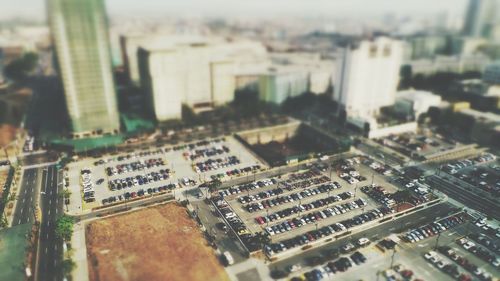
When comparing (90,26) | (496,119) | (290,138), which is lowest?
(290,138)

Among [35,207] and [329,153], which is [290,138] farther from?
[35,207]

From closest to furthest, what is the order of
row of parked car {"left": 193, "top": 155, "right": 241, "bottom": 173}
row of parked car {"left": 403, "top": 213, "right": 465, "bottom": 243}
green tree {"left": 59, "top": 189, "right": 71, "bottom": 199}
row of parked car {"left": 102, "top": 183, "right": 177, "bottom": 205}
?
1. row of parked car {"left": 403, "top": 213, "right": 465, "bottom": 243}
2. row of parked car {"left": 102, "top": 183, "right": 177, "bottom": 205}
3. green tree {"left": 59, "top": 189, "right": 71, "bottom": 199}
4. row of parked car {"left": 193, "top": 155, "right": 241, "bottom": 173}

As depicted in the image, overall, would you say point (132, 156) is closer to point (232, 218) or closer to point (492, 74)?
point (232, 218)

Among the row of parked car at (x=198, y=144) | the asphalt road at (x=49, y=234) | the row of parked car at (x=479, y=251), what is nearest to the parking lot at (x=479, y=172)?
the row of parked car at (x=479, y=251)

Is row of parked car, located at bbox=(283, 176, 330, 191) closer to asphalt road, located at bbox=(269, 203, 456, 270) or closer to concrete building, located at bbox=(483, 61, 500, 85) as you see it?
asphalt road, located at bbox=(269, 203, 456, 270)

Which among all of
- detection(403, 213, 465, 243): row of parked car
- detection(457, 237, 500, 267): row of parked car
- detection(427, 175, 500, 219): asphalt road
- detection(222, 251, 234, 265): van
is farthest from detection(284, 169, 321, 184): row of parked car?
detection(457, 237, 500, 267): row of parked car

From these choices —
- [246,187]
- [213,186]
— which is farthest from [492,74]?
[213,186]

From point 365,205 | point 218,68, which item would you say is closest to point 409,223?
point 365,205
